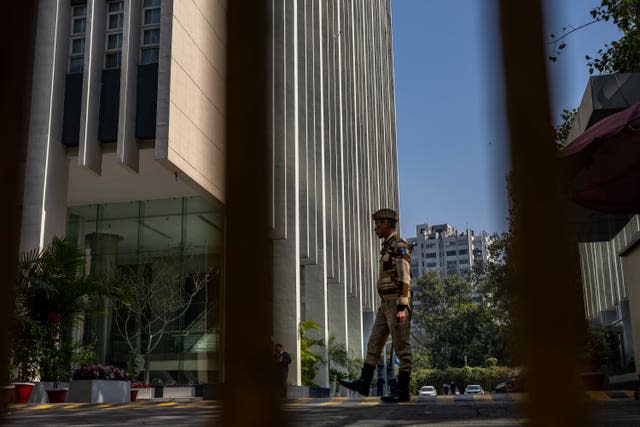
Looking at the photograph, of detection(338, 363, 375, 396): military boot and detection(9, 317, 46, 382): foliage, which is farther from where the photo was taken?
detection(9, 317, 46, 382): foliage

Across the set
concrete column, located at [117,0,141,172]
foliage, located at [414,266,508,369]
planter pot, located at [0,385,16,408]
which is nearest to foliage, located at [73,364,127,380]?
concrete column, located at [117,0,141,172]

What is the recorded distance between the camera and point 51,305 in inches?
500

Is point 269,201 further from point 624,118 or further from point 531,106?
point 624,118

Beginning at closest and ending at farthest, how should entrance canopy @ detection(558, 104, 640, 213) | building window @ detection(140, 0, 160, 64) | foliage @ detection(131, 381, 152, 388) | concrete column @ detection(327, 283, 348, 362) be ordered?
entrance canopy @ detection(558, 104, 640, 213) → foliage @ detection(131, 381, 152, 388) → building window @ detection(140, 0, 160, 64) → concrete column @ detection(327, 283, 348, 362)

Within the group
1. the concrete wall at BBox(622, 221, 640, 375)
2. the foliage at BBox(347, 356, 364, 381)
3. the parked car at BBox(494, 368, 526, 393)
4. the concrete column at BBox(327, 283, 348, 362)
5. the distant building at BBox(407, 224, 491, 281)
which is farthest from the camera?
the distant building at BBox(407, 224, 491, 281)

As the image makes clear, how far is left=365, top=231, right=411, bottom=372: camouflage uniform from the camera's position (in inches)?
250

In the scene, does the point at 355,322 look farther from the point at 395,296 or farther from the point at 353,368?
the point at 395,296

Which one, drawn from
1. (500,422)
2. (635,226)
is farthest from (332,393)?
(500,422)

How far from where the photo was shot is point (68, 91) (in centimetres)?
1930

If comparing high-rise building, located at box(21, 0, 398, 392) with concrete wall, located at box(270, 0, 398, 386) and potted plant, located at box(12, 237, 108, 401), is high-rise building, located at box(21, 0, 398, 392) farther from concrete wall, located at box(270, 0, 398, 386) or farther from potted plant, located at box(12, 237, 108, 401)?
potted plant, located at box(12, 237, 108, 401)

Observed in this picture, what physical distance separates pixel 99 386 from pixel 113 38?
1123cm

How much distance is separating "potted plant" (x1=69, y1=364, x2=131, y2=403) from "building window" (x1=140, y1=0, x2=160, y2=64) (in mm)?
9464

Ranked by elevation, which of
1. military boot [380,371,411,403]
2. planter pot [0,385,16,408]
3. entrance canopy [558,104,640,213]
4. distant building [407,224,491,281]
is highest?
distant building [407,224,491,281]

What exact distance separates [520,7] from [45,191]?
744 inches
